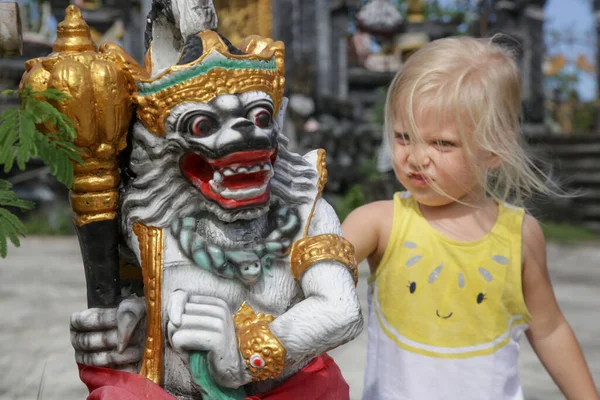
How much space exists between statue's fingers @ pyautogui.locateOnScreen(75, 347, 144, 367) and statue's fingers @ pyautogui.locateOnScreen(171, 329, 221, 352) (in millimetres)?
169

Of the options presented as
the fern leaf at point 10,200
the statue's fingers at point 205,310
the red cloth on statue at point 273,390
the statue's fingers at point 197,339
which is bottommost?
the red cloth on statue at point 273,390

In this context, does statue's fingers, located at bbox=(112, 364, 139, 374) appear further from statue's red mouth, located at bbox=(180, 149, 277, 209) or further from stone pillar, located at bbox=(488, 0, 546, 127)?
stone pillar, located at bbox=(488, 0, 546, 127)

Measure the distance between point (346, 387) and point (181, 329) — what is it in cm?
39

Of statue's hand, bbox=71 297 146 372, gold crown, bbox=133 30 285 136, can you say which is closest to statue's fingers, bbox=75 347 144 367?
statue's hand, bbox=71 297 146 372

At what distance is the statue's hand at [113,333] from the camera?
1.30 metres

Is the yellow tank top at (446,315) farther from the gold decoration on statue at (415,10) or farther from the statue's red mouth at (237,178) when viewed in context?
the gold decoration on statue at (415,10)

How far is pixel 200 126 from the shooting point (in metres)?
1.24

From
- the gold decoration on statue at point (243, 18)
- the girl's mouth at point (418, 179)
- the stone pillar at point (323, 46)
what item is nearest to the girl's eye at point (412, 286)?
the girl's mouth at point (418, 179)

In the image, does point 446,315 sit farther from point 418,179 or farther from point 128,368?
point 128,368

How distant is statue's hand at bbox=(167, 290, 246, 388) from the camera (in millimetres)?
1179

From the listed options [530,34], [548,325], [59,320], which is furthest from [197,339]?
[530,34]

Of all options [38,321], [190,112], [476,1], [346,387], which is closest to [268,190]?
[190,112]

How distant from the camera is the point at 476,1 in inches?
351

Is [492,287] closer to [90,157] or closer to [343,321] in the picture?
[343,321]
